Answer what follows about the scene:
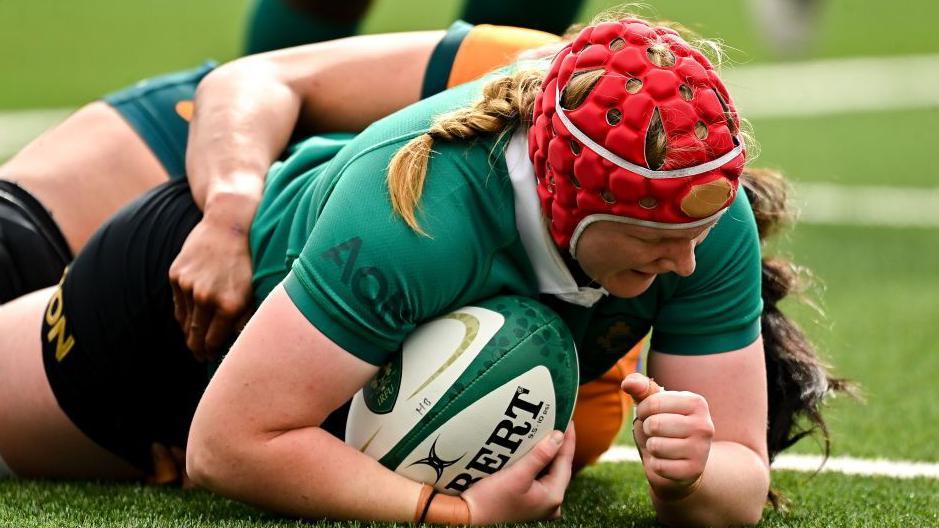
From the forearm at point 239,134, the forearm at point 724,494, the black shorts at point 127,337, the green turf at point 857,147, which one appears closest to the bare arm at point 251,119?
the forearm at point 239,134

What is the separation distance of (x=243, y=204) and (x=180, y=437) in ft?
1.92

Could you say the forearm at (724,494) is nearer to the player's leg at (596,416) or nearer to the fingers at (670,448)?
the fingers at (670,448)

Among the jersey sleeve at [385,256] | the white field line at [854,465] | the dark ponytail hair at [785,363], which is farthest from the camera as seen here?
the white field line at [854,465]

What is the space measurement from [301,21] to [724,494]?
2168mm

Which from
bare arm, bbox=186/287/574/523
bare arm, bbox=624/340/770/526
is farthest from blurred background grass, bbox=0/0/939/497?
bare arm, bbox=186/287/574/523

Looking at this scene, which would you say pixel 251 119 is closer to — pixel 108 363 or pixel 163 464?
pixel 108 363

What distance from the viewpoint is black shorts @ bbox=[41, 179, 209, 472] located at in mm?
3088

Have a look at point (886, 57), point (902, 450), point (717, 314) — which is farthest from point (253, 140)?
point (886, 57)

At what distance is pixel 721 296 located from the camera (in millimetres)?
2736

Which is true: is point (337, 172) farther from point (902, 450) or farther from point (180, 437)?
point (902, 450)

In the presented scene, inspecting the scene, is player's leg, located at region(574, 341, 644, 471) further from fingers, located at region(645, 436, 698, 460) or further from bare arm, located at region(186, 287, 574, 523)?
fingers, located at region(645, 436, 698, 460)

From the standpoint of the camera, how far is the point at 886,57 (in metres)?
12.3

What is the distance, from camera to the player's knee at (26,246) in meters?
3.51

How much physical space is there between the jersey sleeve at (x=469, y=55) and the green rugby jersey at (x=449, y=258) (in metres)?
0.40
